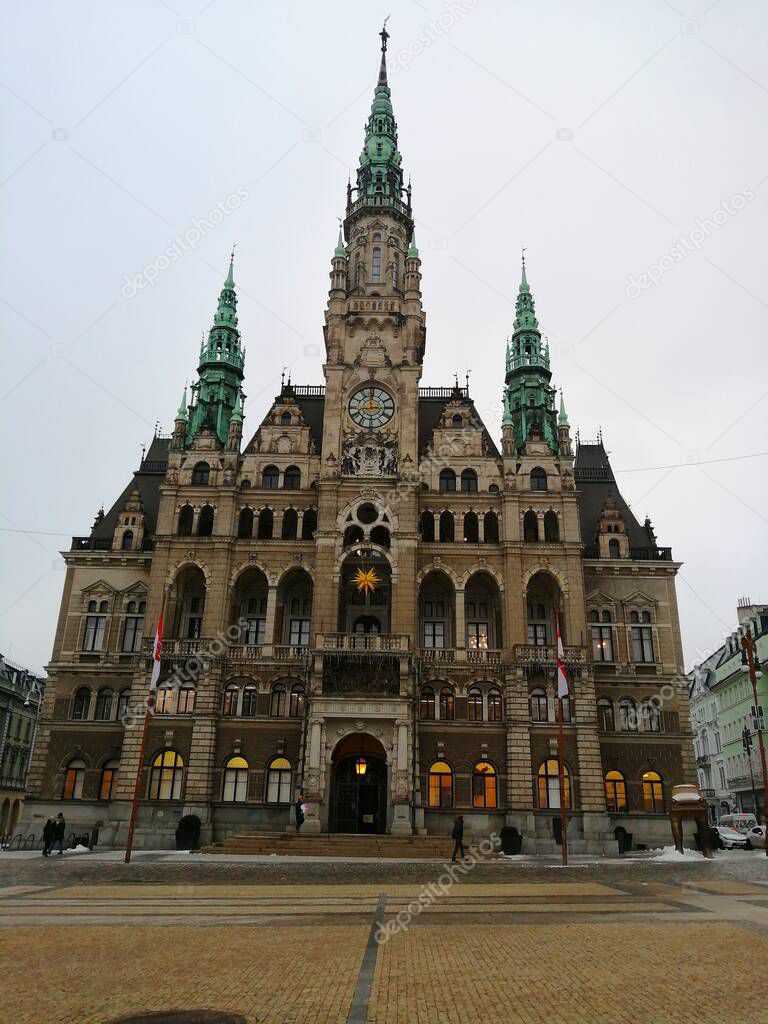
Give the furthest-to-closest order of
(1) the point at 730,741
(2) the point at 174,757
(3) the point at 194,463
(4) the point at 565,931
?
(1) the point at 730,741, (3) the point at 194,463, (2) the point at 174,757, (4) the point at 565,931

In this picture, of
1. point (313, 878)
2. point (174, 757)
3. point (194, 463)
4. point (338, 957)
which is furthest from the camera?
point (194, 463)

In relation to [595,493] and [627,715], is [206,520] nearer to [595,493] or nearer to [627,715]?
[595,493]

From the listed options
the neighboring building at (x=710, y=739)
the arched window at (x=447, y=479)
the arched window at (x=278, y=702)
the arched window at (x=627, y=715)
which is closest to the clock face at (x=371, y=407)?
the arched window at (x=447, y=479)

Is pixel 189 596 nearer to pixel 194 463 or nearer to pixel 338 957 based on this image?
pixel 194 463

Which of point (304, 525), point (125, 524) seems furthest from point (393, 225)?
point (125, 524)

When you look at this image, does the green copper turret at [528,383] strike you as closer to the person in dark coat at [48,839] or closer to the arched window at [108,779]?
the arched window at [108,779]

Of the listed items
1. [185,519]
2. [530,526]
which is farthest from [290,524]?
[530,526]

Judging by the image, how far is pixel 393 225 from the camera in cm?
6303

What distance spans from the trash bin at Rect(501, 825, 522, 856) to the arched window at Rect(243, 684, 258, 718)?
16616 mm

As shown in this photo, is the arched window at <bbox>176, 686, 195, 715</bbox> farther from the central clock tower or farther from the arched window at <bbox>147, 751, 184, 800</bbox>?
the central clock tower

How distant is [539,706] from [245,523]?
884 inches

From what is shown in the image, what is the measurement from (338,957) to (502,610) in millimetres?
40267

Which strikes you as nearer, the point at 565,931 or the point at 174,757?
the point at 565,931

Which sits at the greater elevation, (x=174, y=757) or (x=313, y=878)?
(x=174, y=757)
